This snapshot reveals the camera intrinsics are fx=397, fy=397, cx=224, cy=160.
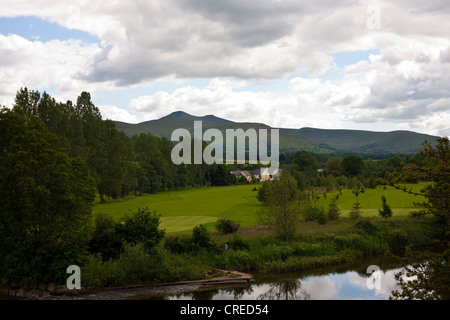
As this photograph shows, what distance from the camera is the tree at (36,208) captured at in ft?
83.8

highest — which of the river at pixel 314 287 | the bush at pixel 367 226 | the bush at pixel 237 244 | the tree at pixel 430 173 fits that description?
the tree at pixel 430 173

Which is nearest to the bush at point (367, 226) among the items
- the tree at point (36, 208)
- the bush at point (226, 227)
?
the bush at point (226, 227)

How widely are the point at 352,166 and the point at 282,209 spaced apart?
7776 cm

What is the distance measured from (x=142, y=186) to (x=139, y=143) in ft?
48.2

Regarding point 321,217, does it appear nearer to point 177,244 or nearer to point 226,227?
point 226,227

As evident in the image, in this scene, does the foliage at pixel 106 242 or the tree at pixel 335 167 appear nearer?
the foliage at pixel 106 242

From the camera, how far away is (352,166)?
357 feet

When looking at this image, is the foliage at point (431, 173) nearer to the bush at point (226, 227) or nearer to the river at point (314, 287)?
the river at point (314, 287)

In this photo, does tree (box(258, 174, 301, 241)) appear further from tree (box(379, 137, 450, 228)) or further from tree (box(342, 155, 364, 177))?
tree (box(342, 155, 364, 177))

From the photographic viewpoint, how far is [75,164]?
3281 cm

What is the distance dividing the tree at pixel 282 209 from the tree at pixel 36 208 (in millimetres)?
16876

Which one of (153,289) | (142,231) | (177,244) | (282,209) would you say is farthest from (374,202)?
(153,289)

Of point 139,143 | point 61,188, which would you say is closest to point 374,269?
point 61,188
